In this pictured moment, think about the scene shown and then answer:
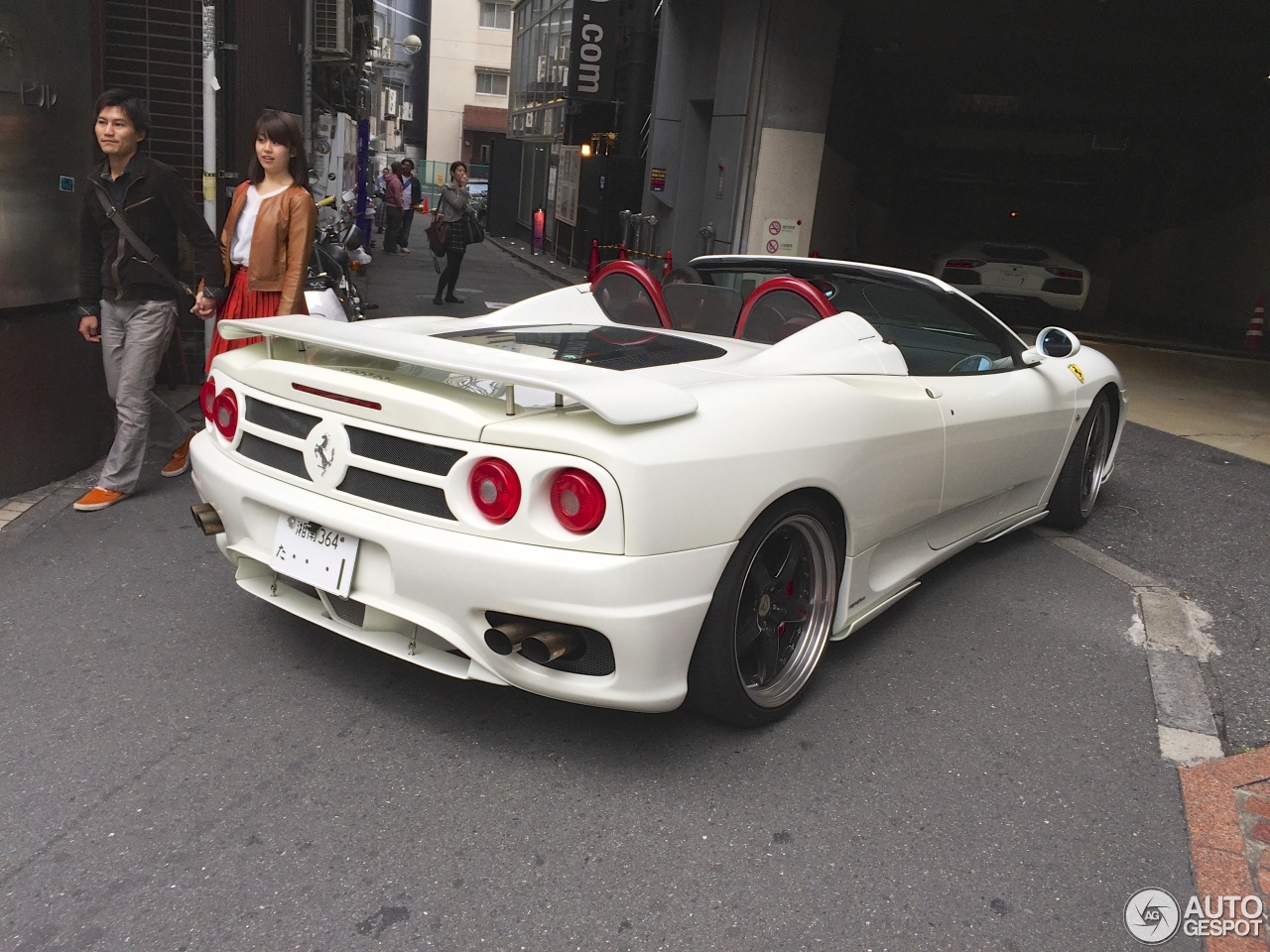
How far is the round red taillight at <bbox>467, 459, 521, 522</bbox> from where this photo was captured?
2529 millimetres

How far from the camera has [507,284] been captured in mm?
17984

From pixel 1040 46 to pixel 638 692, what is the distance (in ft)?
55.2

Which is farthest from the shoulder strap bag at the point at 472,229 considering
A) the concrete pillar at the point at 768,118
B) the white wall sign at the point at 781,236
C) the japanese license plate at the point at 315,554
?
the japanese license plate at the point at 315,554

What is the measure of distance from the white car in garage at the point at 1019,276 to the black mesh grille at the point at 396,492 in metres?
13.1

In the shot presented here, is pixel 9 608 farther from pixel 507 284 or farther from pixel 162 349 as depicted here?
pixel 507 284

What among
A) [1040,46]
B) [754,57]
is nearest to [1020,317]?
[1040,46]

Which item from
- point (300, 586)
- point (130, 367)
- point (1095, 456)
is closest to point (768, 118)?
point (1095, 456)

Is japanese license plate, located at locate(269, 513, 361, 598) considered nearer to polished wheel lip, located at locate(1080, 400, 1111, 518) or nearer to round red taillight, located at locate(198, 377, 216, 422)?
round red taillight, located at locate(198, 377, 216, 422)

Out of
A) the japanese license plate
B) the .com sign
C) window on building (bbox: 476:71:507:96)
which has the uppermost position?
window on building (bbox: 476:71:507:96)

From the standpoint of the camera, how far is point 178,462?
5.39 m

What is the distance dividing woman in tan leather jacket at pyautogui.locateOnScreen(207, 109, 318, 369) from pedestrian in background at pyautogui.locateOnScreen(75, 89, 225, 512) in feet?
0.53

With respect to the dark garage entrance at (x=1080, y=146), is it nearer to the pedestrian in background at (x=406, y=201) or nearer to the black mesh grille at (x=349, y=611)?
the pedestrian in background at (x=406, y=201)

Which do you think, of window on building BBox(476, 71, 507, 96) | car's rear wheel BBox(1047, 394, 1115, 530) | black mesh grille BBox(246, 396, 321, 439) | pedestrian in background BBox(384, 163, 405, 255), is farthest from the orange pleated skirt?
window on building BBox(476, 71, 507, 96)

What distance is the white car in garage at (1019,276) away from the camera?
14555 millimetres
